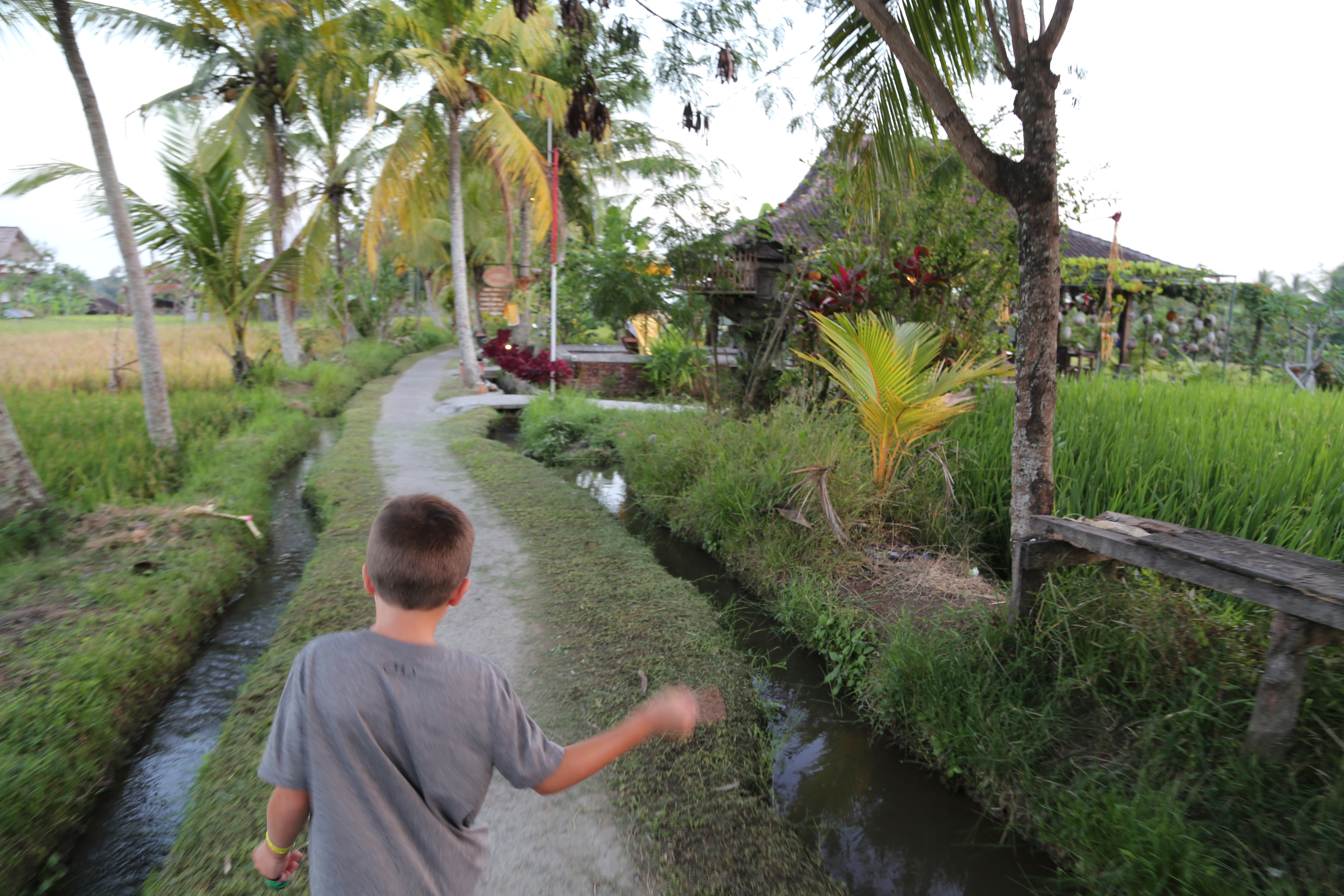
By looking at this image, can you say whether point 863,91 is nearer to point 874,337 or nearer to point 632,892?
point 874,337

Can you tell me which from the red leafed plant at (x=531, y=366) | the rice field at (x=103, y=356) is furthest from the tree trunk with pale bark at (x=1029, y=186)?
the red leafed plant at (x=531, y=366)

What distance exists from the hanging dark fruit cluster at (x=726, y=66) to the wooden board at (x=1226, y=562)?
3.15m

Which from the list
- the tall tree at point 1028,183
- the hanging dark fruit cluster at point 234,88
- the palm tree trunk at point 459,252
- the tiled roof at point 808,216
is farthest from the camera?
the palm tree trunk at point 459,252

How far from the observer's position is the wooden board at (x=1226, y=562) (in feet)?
6.15

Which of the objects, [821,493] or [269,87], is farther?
[269,87]

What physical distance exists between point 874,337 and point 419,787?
3.77 meters

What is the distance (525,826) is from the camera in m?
2.26

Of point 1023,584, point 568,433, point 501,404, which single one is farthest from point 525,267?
point 1023,584

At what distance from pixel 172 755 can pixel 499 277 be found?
38.8 feet

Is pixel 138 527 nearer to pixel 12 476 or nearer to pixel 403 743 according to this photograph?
pixel 12 476

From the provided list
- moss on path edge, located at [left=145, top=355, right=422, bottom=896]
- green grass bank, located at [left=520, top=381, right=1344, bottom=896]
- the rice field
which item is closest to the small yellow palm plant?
green grass bank, located at [left=520, top=381, right=1344, bottom=896]

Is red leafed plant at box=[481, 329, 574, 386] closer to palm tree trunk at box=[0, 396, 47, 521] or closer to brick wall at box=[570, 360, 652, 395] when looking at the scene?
brick wall at box=[570, 360, 652, 395]

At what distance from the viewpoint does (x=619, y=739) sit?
1.19m

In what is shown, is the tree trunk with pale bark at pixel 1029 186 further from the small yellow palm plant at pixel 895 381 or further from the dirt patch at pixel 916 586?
the small yellow palm plant at pixel 895 381
